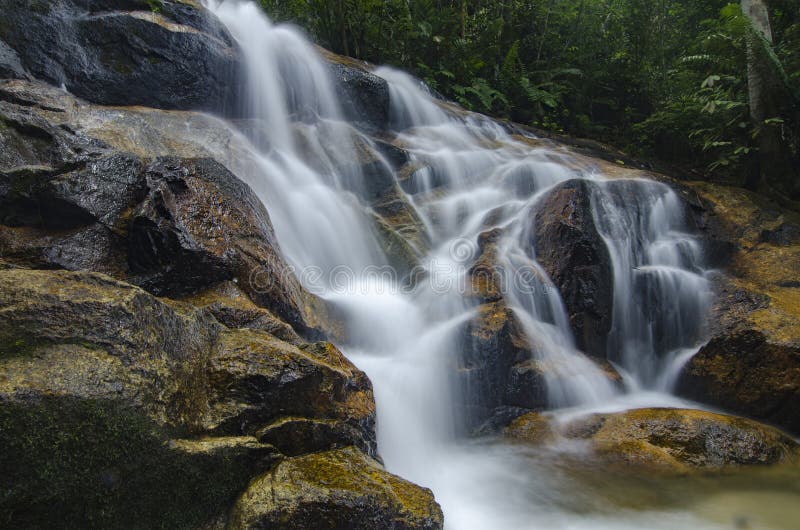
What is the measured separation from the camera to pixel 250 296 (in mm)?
4066

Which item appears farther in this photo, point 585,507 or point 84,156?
point 84,156

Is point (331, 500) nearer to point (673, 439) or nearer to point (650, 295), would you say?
point (673, 439)

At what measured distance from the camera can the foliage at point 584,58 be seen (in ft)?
32.4

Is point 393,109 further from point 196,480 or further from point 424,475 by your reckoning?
point 196,480

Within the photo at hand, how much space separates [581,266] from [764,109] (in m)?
5.67

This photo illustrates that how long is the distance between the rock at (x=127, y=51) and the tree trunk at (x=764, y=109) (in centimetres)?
909

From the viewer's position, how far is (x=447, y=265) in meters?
7.02

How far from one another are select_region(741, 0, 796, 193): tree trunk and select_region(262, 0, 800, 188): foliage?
1.18 feet

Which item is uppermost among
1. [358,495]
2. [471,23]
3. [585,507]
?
[471,23]

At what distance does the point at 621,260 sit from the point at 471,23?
10.5 meters

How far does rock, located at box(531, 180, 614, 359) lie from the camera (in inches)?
231

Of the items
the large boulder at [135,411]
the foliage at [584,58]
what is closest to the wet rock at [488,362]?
the large boulder at [135,411]

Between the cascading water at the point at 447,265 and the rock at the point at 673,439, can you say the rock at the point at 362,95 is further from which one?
the rock at the point at 673,439

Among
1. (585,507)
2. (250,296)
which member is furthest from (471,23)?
(585,507)
